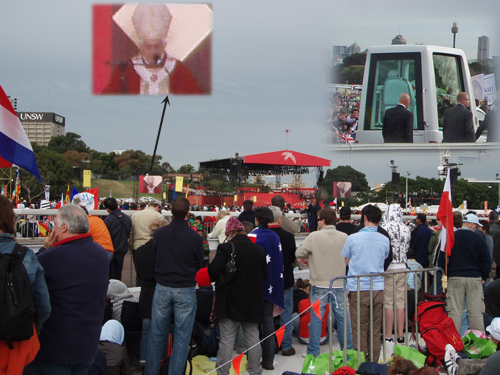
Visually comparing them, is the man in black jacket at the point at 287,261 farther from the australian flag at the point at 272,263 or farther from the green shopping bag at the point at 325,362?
the green shopping bag at the point at 325,362

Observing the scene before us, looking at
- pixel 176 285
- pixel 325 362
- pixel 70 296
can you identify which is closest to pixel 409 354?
pixel 325 362

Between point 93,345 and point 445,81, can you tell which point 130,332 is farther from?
point 445,81

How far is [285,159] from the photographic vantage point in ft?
116

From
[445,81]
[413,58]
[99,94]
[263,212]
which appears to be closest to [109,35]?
[99,94]

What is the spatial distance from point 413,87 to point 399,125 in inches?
45.0

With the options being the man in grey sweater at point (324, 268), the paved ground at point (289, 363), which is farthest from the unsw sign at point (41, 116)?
the man in grey sweater at point (324, 268)

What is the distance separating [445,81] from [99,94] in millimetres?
9678

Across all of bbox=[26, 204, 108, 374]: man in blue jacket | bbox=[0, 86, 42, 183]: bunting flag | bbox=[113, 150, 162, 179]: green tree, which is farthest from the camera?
bbox=[113, 150, 162, 179]: green tree

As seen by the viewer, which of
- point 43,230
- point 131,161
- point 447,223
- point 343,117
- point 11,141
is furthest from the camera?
point 131,161

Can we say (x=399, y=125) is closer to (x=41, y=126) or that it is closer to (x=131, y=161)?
(x=131, y=161)

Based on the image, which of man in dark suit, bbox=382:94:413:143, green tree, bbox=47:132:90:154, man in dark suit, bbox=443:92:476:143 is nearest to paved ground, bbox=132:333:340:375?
man in dark suit, bbox=382:94:413:143

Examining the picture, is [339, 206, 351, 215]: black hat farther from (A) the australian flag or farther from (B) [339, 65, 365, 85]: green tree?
(B) [339, 65, 365, 85]: green tree

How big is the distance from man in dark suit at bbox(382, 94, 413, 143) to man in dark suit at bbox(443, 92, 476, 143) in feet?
3.19

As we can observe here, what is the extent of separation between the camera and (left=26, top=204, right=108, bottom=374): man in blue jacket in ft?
8.16
